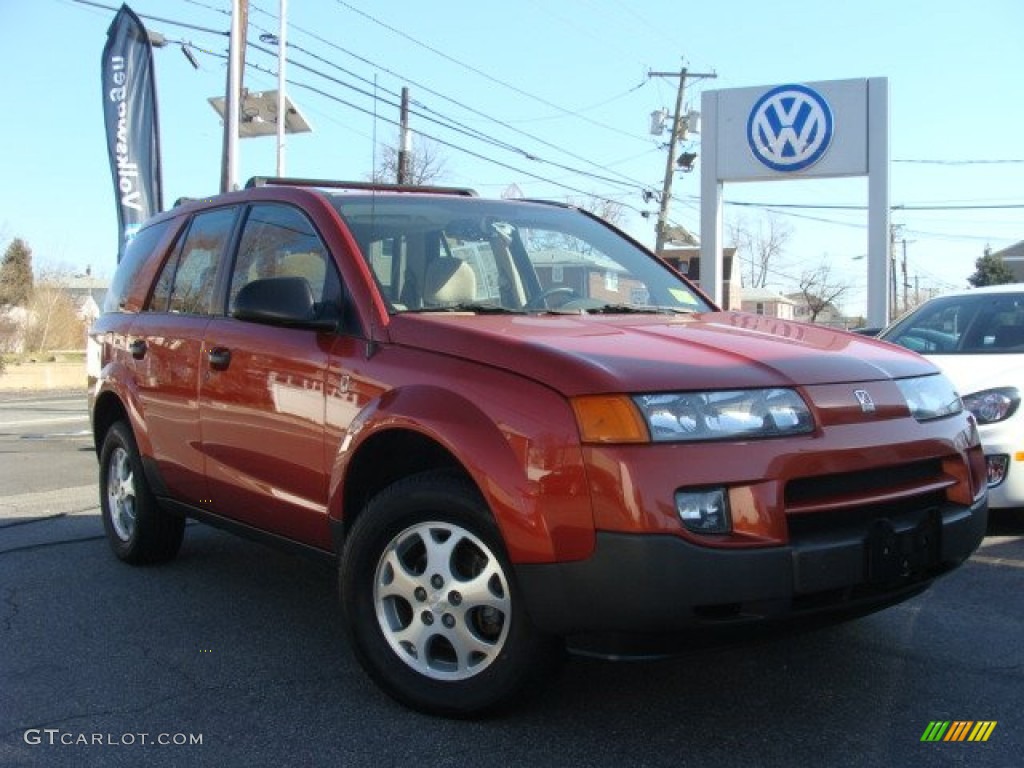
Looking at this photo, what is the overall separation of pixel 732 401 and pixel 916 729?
124cm

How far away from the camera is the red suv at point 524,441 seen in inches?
105

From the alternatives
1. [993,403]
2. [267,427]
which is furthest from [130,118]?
[993,403]

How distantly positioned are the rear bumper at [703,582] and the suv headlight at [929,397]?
0.50 metres

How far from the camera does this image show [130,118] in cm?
1602

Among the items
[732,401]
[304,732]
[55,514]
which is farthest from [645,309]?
[55,514]

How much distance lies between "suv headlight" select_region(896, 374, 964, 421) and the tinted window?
2043mm

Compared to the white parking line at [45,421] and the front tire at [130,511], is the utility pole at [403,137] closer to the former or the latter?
the white parking line at [45,421]

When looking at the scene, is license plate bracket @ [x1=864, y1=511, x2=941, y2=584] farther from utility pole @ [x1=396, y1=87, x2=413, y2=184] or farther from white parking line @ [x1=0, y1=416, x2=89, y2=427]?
utility pole @ [x1=396, y1=87, x2=413, y2=184]

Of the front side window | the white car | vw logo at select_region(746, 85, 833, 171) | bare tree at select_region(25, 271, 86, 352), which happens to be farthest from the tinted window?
bare tree at select_region(25, 271, 86, 352)

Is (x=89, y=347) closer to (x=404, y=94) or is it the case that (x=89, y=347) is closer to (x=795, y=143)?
(x=795, y=143)

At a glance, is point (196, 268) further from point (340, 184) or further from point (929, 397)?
point (929, 397)

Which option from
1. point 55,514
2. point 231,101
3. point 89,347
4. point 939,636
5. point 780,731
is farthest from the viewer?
point 231,101

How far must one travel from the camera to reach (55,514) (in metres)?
6.82

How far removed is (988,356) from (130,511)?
5165 millimetres
